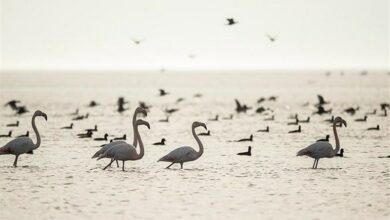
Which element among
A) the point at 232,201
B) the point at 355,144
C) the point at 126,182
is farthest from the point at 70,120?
the point at 232,201

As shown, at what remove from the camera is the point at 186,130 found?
40.1 meters

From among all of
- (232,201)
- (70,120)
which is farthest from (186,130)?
(232,201)

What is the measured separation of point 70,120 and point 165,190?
90.9ft

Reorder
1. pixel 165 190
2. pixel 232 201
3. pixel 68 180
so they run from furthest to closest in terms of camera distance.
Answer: pixel 68 180, pixel 165 190, pixel 232 201

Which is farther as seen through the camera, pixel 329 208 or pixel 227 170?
pixel 227 170

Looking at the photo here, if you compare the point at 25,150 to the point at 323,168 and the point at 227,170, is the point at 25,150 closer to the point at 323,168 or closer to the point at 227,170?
the point at 227,170

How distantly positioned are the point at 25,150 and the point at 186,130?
53.0ft

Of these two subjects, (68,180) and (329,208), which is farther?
(68,180)

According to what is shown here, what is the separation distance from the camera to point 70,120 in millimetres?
47406

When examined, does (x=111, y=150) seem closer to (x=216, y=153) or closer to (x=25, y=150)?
(x=25, y=150)

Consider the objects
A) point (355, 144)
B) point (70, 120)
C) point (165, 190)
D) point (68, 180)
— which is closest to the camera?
point (165, 190)

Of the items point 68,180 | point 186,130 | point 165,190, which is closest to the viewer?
point 165,190

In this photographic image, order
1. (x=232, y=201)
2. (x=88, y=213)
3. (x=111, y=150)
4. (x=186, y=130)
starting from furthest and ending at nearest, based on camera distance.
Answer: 1. (x=186, y=130)
2. (x=111, y=150)
3. (x=232, y=201)
4. (x=88, y=213)

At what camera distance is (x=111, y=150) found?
23.6 m
